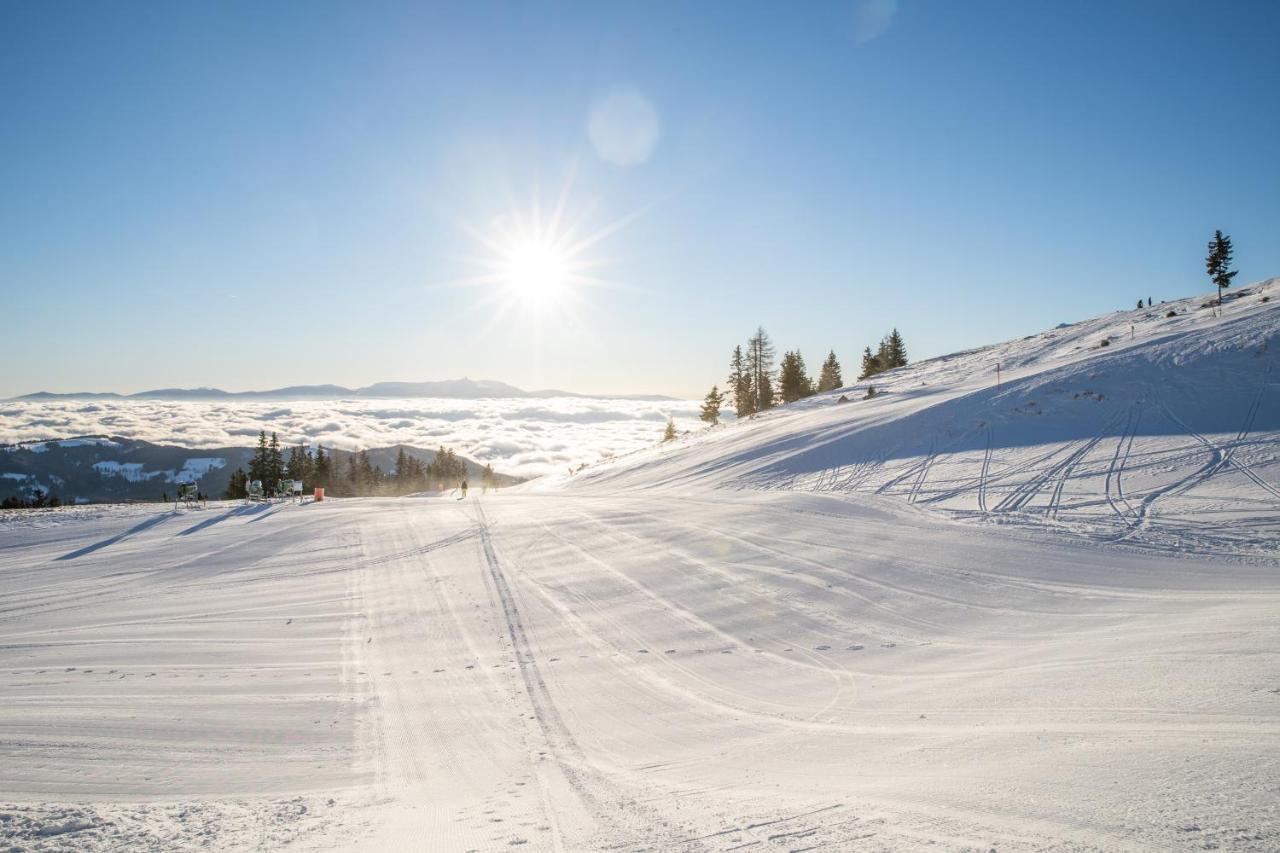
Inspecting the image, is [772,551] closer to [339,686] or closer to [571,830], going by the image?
[339,686]

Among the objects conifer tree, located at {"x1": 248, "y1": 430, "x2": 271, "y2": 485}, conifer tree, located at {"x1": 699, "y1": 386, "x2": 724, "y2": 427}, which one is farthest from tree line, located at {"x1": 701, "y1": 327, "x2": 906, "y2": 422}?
conifer tree, located at {"x1": 248, "y1": 430, "x2": 271, "y2": 485}

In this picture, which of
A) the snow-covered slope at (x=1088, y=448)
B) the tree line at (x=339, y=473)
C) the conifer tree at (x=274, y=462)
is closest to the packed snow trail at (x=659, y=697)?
the snow-covered slope at (x=1088, y=448)

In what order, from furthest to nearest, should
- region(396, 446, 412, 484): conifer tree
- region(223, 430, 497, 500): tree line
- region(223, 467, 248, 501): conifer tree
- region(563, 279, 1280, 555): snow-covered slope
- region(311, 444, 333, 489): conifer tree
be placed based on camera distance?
region(396, 446, 412, 484): conifer tree
region(311, 444, 333, 489): conifer tree
region(223, 430, 497, 500): tree line
region(223, 467, 248, 501): conifer tree
region(563, 279, 1280, 555): snow-covered slope

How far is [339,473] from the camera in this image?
8012 cm

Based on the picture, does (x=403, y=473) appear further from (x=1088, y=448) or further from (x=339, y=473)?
(x=1088, y=448)

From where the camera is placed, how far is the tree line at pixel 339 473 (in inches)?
2393

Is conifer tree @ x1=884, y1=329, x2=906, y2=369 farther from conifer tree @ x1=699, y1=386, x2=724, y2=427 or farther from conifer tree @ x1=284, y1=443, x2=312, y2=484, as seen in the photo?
conifer tree @ x1=284, y1=443, x2=312, y2=484

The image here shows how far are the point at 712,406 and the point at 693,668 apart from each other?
7022cm

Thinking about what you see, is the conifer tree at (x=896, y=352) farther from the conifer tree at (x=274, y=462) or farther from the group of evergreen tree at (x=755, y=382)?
the conifer tree at (x=274, y=462)

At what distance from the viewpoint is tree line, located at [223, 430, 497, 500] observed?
6078 cm

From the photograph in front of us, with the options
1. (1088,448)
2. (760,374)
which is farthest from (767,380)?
(1088,448)

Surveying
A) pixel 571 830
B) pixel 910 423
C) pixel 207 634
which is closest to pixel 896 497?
pixel 910 423

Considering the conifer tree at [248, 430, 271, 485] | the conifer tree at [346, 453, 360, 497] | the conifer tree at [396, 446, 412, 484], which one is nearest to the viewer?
the conifer tree at [248, 430, 271, 485]

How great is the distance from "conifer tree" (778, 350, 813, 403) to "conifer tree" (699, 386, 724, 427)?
325 inches
